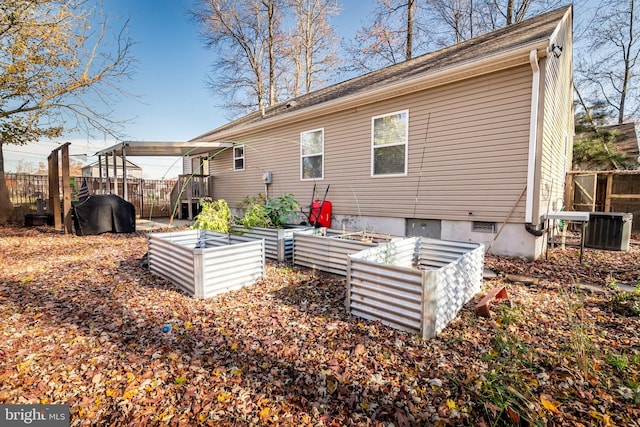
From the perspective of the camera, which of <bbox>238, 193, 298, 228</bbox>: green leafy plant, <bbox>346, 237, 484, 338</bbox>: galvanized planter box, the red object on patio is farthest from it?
the red object on patio

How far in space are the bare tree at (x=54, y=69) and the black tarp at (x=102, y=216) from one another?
272cm

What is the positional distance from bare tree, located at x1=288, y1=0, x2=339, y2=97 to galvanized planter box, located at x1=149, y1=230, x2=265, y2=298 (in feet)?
54.1

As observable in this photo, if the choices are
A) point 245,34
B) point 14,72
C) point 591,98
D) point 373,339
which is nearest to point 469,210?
point 373,339

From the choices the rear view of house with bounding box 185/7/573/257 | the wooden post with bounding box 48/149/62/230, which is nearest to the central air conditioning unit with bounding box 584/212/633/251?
the rear view of house with bounding box 185/7/573/257

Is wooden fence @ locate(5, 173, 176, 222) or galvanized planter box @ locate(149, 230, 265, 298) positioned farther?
wooden fence @ locate(5, 173, 176, 222)

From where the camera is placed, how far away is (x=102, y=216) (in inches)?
314

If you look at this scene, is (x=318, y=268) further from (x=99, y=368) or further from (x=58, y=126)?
(x=58, y=126)

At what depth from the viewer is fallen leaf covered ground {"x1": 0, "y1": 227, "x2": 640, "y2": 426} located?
174 centimetres

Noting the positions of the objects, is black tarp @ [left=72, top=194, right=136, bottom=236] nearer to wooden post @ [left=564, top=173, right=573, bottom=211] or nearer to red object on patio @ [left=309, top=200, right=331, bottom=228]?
red object on patio @ [left=309, top=200, right=331, bottom=228]

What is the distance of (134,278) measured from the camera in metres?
4.19

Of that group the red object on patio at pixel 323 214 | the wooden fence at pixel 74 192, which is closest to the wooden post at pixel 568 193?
the red object on patio at pixel 323 214

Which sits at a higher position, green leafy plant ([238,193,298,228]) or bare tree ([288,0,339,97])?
bare tree ([288,0,339,97])

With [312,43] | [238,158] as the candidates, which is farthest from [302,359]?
[312,43]

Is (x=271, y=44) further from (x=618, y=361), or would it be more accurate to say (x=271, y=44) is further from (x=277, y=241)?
(x=618, y=361)
